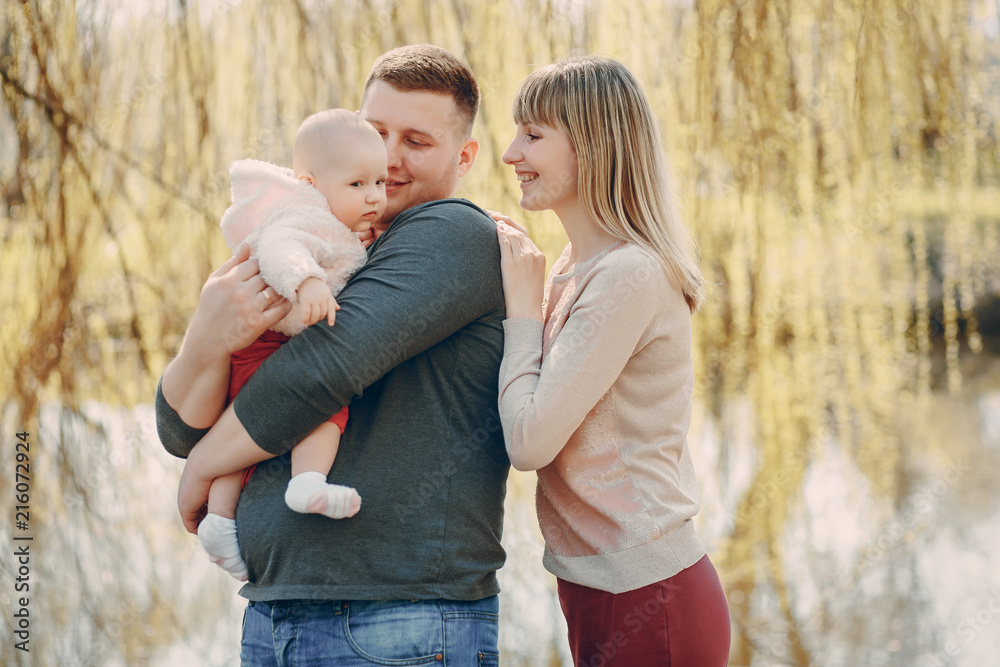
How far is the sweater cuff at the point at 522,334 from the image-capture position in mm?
1170

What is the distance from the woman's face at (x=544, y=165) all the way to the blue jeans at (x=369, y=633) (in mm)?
617

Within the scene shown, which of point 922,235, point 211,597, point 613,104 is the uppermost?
point 613,104

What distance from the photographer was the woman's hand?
46.9 inches

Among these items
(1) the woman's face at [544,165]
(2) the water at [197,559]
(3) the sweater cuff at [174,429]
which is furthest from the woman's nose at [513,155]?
(2) the water at [197,559]

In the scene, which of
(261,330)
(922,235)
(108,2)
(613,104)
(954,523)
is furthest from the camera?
(954,523)

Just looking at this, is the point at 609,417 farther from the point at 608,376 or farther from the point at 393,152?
the point at 393,152

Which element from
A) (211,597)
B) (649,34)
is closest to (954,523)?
(649,34)

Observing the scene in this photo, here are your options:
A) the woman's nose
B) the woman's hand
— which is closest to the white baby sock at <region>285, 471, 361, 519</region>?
the woman's hand

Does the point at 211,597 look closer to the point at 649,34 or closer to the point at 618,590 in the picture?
the point at 618,590

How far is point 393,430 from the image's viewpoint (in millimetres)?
1099

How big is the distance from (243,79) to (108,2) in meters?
0.47

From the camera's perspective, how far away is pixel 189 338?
1.13 metres

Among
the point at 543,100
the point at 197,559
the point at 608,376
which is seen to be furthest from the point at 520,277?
the point at 197,559

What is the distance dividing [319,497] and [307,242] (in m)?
0.36
